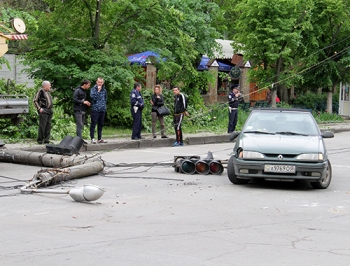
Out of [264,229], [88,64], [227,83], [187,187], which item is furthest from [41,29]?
[227,83]

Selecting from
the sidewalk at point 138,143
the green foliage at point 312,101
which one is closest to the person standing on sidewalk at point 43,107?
the sidewalk at point 138,143

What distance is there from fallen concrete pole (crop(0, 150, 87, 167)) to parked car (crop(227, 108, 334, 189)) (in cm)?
334

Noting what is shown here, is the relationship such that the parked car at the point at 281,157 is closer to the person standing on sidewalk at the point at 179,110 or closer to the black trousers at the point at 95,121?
the black trousers at the point at 95,121

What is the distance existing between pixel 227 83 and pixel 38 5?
45.1 feet

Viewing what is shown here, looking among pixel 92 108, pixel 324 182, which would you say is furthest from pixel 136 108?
pixel 324 182

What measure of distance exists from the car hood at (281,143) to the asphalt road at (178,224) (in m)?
0.74

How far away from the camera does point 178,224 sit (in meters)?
8.89

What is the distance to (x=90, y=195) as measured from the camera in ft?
33.2

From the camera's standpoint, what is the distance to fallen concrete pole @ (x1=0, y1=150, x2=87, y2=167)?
45.5 feet

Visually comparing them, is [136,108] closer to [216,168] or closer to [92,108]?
[92,108]

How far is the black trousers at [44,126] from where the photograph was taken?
19.1 meters

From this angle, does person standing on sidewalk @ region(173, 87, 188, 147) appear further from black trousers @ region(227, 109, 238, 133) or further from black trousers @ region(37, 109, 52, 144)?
black trousers @ region(37, 109, 52, 144)

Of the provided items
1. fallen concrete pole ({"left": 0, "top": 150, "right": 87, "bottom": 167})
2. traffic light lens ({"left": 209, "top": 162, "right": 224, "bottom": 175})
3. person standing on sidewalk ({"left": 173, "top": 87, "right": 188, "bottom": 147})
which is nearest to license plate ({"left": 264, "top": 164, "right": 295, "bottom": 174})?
traffic light lens ({"left": 209, "top": 162, "right": 224, "bottom": 175})

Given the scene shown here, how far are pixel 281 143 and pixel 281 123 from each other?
3.69ft
